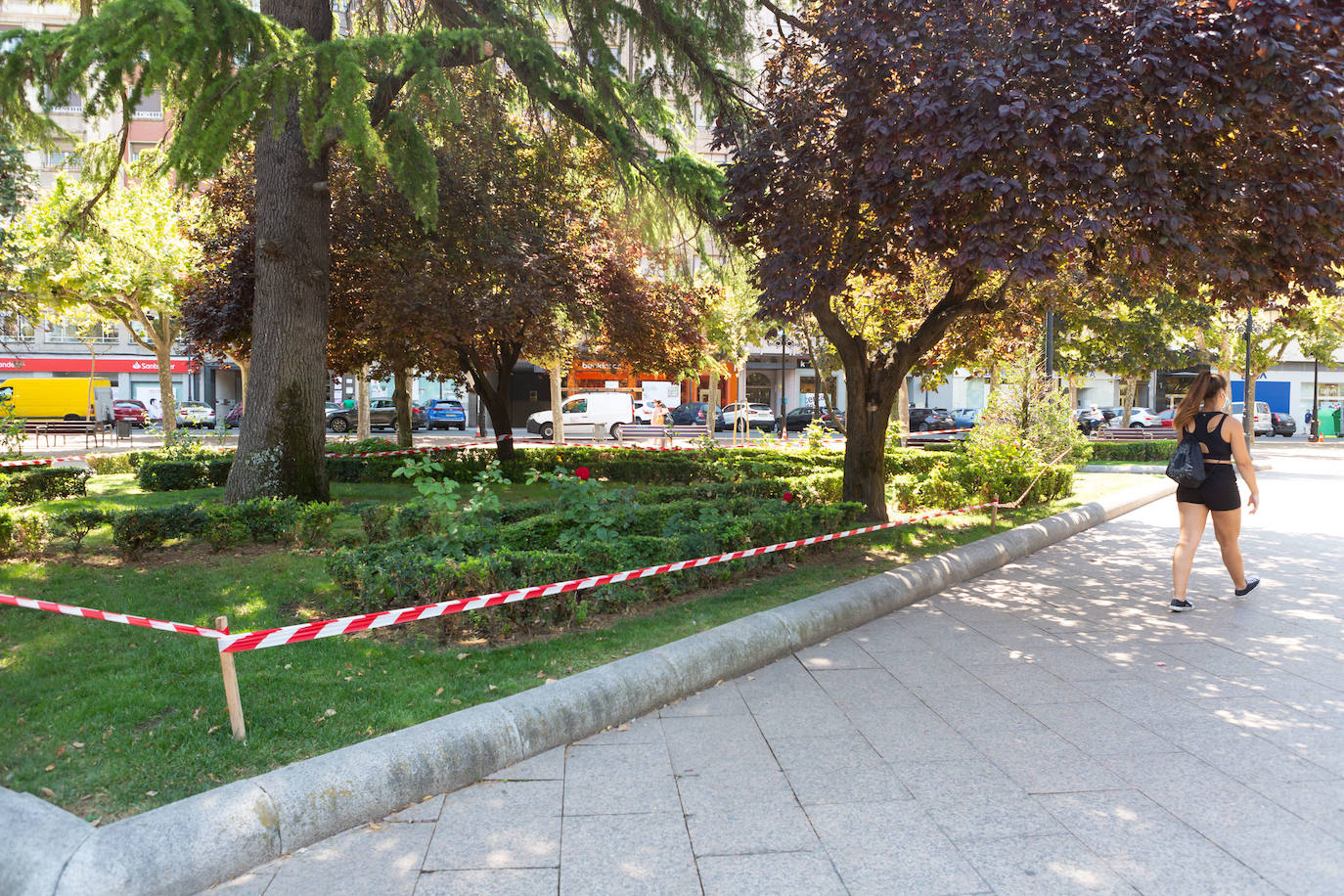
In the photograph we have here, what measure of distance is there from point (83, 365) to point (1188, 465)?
50165 millimetres

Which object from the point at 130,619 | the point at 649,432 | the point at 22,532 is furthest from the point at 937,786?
the point at 649,432

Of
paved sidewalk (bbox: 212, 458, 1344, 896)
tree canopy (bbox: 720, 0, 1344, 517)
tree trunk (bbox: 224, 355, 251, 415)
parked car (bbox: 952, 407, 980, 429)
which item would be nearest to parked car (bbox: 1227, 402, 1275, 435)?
parked car (bbox: 952, 407, 980, 429)

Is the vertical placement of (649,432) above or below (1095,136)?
below

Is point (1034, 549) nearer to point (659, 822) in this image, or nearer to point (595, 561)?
point (595, 561)

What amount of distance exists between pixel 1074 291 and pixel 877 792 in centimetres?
832

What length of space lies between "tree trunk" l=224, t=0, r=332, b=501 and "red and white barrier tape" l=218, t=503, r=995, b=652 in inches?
175

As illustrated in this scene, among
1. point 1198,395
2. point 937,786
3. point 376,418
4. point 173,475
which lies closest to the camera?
point 937,786

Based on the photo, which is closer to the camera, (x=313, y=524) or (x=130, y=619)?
(x=130, y=619)

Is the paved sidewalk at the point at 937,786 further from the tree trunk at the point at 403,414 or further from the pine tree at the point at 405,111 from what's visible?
the tree trunk at the point at 403,414

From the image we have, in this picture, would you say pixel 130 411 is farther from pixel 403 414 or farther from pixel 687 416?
pixel 403 414

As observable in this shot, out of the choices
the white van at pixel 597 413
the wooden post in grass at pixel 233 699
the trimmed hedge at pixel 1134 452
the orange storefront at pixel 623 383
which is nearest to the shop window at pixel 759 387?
→ the orange storefront at pixel 623 383

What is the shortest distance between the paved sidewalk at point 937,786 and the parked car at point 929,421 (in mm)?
33201

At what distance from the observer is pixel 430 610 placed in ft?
14.4

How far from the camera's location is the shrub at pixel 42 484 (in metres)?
9.98
